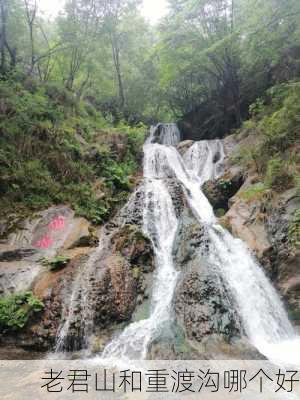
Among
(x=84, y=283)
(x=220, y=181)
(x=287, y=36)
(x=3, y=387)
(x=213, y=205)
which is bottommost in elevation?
(x=3, y=387)

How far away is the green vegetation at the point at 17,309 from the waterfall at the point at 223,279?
1.89 m

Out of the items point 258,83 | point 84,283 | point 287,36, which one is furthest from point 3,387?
point 258,83

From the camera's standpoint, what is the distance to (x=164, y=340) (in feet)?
19.1

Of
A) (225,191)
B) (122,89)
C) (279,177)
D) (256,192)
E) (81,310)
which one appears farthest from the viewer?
(122,89)

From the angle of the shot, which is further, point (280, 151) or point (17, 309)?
point (280, 151)

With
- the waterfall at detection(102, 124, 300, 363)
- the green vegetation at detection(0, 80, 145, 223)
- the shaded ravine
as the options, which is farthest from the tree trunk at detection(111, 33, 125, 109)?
the shaded ravine

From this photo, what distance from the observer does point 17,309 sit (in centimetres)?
664

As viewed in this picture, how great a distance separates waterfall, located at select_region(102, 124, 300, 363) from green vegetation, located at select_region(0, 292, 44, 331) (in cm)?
189

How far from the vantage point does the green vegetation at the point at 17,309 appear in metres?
6.42

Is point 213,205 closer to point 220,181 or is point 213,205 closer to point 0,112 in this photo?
point 220,181

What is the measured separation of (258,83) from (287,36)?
490 centimetres

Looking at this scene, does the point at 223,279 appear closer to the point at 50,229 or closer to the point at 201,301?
the point at 201,301

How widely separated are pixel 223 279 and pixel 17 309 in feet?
15.7

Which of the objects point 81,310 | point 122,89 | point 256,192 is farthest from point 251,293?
point 122,89
